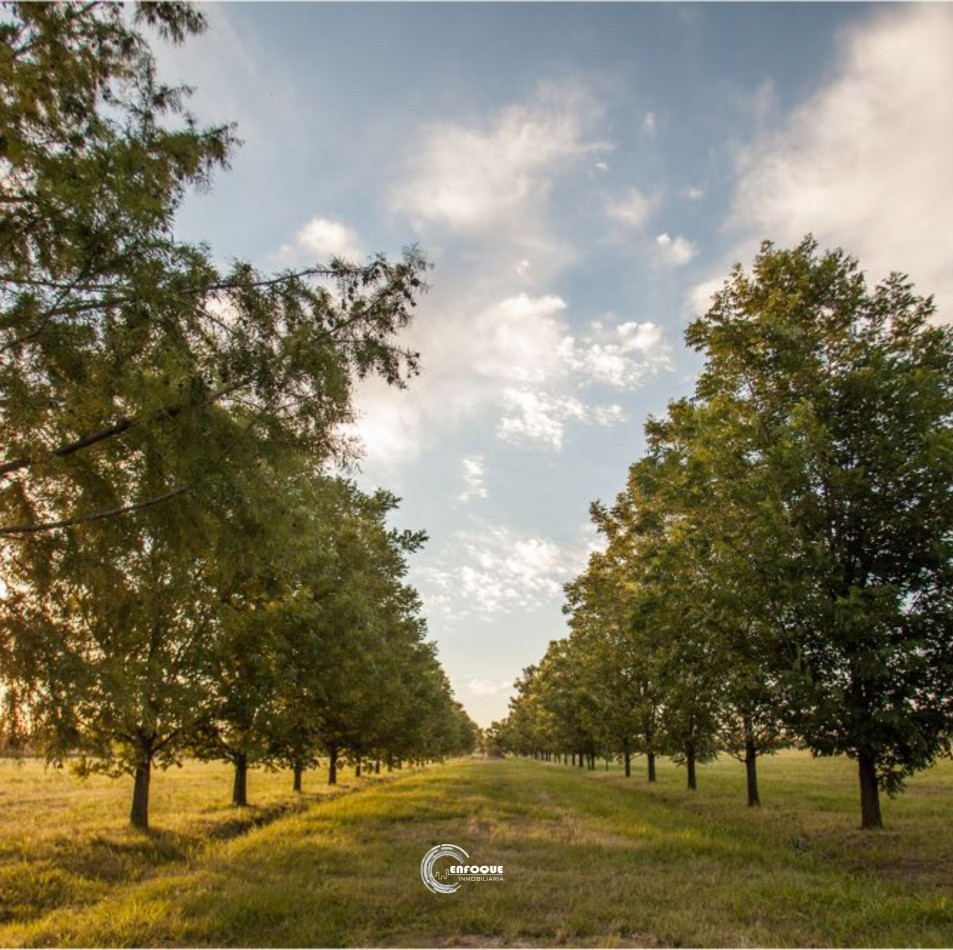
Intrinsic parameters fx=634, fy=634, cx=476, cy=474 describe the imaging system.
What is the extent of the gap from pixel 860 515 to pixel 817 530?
0.79 metres

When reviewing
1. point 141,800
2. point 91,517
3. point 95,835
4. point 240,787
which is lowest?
point 240,787

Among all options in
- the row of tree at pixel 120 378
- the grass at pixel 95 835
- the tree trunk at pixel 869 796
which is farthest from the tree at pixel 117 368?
the tree trunk at pixel 869 796

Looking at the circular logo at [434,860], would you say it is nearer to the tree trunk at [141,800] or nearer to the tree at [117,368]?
the tree at [117,368]

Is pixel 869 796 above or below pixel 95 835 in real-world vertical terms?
above

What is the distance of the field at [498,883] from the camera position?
6297 mm

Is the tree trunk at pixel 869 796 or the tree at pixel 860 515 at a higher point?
the tree at pixel 860 515

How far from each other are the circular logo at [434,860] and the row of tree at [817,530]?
6216 mm

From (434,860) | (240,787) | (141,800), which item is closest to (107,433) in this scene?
(434,860)

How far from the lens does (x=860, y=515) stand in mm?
12117

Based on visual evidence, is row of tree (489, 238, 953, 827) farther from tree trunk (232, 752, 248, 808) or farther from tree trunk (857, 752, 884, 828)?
tree trunk (232, 752, 248, 808)

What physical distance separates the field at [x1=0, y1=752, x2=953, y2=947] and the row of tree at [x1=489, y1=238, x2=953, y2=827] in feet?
7.87

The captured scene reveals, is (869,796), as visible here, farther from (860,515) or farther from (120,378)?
(120,378)

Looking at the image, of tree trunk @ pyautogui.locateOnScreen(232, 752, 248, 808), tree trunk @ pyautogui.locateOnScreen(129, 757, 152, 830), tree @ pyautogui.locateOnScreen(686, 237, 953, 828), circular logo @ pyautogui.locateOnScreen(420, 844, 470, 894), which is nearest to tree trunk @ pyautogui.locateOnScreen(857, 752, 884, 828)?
tree @ pyautogui.locateOnScreen(686, 237, 953, 828)

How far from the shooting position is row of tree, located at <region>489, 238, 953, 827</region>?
36.1ft
